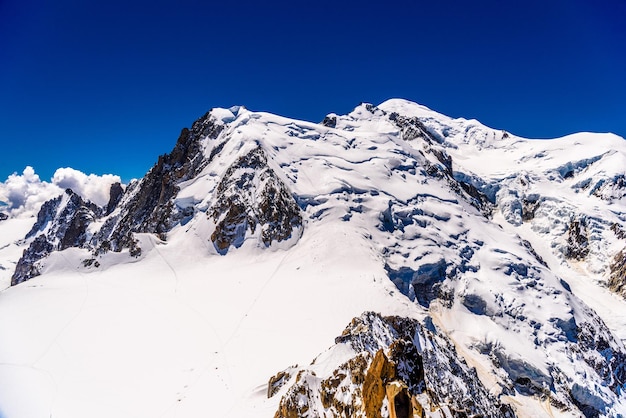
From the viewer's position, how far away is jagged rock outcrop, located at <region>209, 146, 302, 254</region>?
218 ft

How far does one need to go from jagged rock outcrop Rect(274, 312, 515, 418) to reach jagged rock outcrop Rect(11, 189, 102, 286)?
141348mm

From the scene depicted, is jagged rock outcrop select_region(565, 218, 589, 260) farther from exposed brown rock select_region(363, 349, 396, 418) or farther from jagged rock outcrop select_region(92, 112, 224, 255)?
exposed brown rock select_region(363, 349, 396, 418)

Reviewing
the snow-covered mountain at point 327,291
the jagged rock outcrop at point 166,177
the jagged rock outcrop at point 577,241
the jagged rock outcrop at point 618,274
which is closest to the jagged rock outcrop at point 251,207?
the snow-covered mountain at point 327,291

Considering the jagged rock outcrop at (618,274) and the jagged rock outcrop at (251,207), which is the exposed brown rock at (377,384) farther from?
the jagged rock outcrop at (618,274)

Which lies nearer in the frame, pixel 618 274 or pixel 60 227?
pixel 618 274

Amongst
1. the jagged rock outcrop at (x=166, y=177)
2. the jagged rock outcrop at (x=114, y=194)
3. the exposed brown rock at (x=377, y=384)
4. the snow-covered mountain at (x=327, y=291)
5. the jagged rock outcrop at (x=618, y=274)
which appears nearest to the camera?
the exposed brown rock at (x=377, y=384)

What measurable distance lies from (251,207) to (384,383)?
57.5m

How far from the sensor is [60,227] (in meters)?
170

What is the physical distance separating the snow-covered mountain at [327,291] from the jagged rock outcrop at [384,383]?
132mm

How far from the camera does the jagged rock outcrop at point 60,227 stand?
473 feet

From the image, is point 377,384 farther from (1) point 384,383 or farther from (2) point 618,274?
(2) point 618,274

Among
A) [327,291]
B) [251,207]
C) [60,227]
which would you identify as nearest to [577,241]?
[327,291]

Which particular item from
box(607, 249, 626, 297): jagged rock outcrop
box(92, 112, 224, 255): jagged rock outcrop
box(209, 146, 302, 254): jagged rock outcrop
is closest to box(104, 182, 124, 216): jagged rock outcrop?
box(92, 112, 224, 255): jagged rock outcrop

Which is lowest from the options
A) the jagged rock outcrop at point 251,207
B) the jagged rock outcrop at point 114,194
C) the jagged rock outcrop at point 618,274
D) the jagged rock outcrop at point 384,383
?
the jagged rock outcrop at point 618,274
